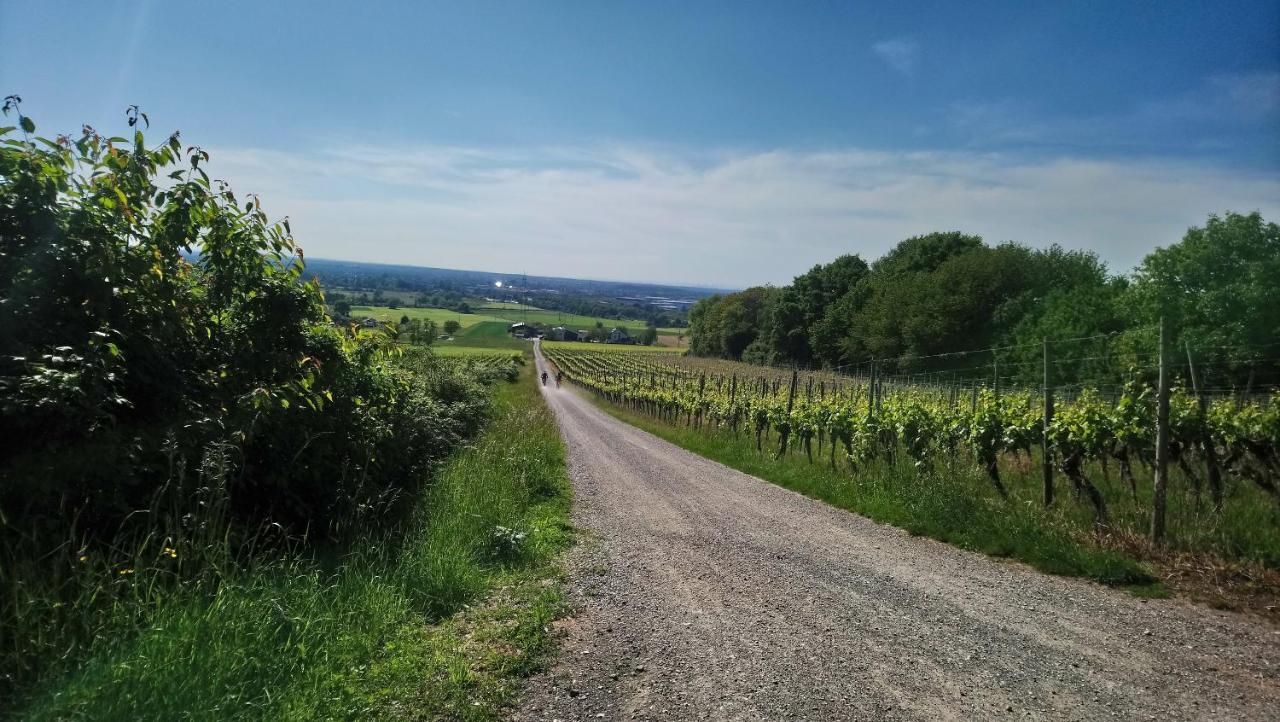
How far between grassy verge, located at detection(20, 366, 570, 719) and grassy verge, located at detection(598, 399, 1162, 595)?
480 cm

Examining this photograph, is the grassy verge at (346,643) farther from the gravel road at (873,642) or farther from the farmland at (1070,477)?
the farmland at (1070,477)

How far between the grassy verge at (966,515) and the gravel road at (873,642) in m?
0.31

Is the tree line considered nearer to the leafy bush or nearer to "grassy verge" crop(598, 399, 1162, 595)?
"grassy verge" crop(598, 399, 1162, 595)

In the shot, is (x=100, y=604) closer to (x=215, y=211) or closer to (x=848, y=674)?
(x=215, y=211)

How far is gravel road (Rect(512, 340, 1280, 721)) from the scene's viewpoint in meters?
3.83

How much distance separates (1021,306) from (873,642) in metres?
55.0

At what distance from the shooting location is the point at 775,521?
29.5 feet

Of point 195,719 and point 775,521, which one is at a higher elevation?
point 195,719

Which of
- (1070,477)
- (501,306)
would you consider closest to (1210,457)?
(1070,477)

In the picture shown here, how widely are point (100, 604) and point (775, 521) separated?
7174mm

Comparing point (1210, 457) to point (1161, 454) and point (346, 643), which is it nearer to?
point (1161, 454)

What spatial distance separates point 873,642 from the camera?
15.4ft

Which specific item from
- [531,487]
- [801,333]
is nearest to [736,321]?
[801,333]

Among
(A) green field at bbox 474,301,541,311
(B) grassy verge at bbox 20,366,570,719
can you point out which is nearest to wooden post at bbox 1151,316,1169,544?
(B) grassy verge at bbox 20,366,570,719
